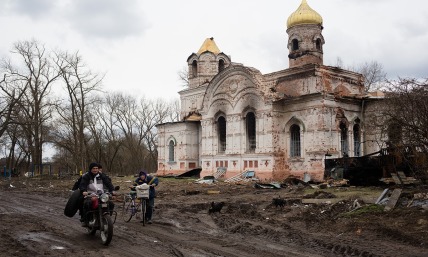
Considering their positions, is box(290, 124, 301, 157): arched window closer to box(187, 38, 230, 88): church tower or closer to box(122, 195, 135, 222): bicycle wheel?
box(187, 38, 230, 88): church tower

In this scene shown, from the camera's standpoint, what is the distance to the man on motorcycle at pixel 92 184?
973 cm

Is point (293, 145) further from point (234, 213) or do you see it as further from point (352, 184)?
point (234, 213)

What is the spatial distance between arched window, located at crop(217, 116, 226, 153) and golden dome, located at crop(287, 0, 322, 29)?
862cm

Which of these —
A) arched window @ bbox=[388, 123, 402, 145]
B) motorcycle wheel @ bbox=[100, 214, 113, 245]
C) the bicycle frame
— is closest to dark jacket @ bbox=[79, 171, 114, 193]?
motorcycle wheel @ bbox=[100, 214, 113, 245]

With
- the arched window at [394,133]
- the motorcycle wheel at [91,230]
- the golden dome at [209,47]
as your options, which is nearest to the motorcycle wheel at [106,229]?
the motorcycle wheel at [91,230]

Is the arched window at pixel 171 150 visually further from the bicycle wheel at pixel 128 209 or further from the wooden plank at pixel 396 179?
the bicycle wheel at pixel 128 209

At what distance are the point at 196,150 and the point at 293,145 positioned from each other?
414 inches

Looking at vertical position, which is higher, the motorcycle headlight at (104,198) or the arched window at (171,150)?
the arched window at (171,150)

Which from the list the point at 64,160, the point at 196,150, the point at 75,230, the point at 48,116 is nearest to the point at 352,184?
the point at 75,230

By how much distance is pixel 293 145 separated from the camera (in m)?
29.7

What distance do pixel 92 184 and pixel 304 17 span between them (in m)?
26.4

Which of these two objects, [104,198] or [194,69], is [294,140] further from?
[104,198]

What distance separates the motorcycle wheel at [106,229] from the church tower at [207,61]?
32.2 meters

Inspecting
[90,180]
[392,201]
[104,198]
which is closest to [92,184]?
[90,180]
